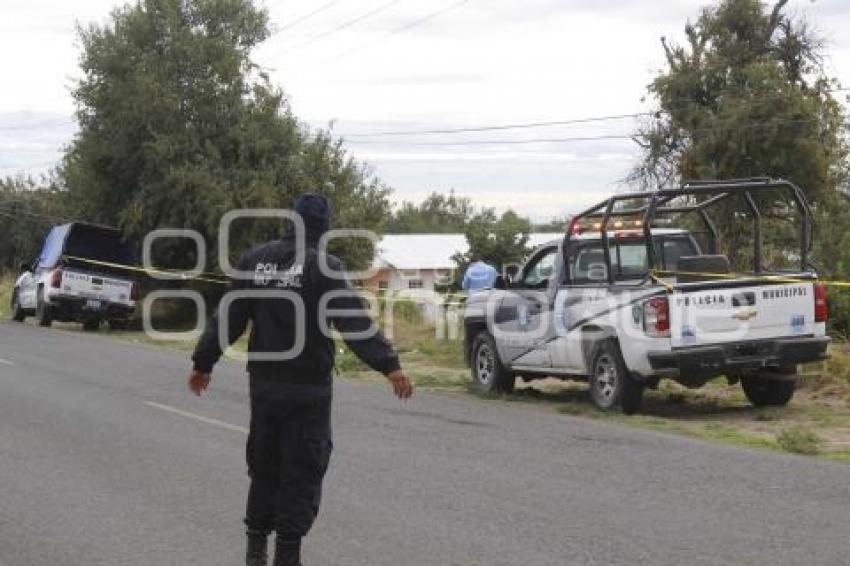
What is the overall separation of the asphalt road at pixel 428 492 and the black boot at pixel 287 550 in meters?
0.69

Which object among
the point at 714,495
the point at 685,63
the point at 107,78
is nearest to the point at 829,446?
the point at 714,495

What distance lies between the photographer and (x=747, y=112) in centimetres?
3356

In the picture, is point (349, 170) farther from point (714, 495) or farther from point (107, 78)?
point (714, 495)

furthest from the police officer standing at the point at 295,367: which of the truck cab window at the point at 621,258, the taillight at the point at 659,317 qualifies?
the truck cab window at the point at 621,258

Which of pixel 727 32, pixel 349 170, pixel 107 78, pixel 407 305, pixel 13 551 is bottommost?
pixel 13 551

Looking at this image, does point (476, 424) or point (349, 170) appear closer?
point (476, 424)

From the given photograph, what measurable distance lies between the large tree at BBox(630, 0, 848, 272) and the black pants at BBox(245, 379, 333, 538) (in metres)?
28.3

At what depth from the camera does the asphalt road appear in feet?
21.9

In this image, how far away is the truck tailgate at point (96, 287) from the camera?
27047 millimetres

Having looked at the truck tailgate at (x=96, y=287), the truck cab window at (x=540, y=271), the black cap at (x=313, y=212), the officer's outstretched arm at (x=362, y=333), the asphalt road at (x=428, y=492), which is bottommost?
the asphalt road at (x=428, y=492)

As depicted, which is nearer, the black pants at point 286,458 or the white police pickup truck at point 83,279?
the black pants at point 286,458

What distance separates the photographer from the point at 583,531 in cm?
705

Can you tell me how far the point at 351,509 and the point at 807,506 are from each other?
114 inches

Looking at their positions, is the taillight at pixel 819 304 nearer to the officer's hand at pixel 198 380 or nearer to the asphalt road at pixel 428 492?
the asphalt road at pixel 428 492
